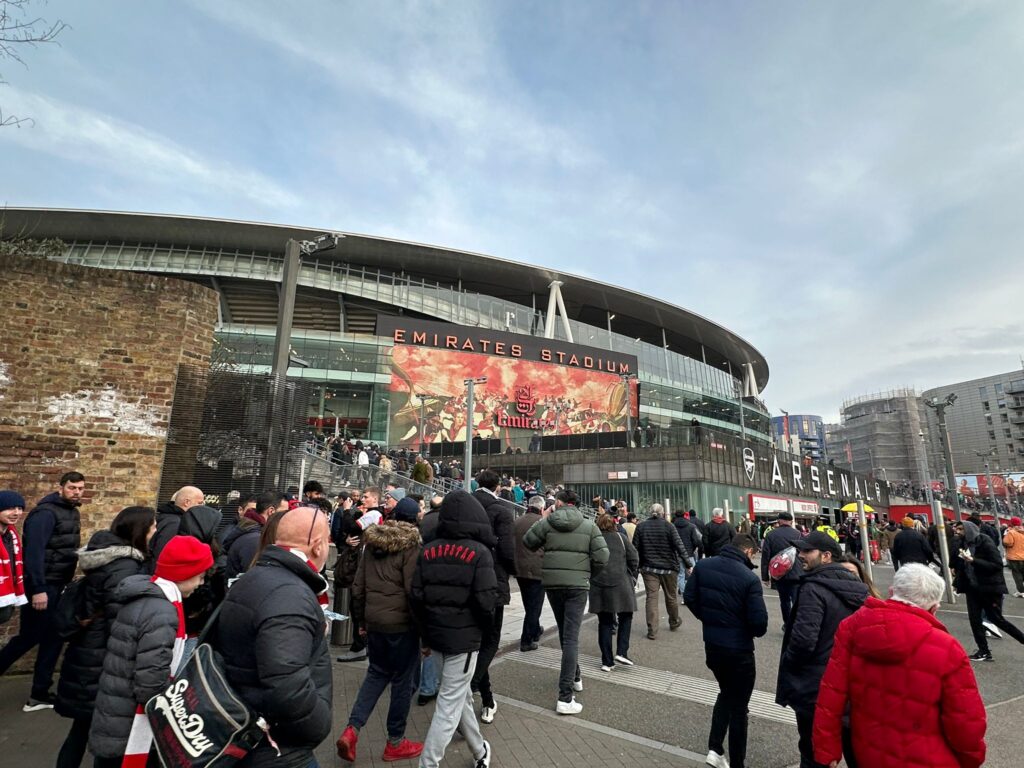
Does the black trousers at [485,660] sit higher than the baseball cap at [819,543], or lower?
lower

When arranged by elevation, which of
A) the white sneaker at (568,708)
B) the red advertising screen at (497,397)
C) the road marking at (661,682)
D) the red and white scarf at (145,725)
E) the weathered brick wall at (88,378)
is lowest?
the road marking at (661,682)

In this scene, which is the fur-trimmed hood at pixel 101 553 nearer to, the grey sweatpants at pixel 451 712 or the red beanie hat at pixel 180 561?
the red beanie hat at pixel 180 561

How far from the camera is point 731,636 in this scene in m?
3.78

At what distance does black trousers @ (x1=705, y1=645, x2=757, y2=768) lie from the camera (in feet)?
11.9

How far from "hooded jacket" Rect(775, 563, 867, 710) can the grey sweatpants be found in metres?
1.95

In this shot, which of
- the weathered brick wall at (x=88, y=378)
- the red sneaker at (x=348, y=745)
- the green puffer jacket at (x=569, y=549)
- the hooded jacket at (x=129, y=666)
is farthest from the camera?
the weathered brick wall at (x=88, y=378)

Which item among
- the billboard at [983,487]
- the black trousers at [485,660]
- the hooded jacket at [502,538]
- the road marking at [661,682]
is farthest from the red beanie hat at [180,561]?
the billboard at [983,487]

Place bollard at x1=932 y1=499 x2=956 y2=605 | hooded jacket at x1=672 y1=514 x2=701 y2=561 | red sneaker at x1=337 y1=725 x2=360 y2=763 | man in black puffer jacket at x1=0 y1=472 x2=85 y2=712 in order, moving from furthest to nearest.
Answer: bollard at x1=932 y1=499 x2=956 y2=605
hooded jacket at x1=672 y1=514 x2=701 y2=561
man in black puffer jacket at x1=0 y1=472 x2=85 y2=712
red sneaker at x1=337 y1=725 x2=360 y2=763

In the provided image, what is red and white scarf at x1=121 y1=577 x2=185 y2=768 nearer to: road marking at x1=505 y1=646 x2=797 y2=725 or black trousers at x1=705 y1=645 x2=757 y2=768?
black trousers at x1=705 y1=645 x2=757 y2=768

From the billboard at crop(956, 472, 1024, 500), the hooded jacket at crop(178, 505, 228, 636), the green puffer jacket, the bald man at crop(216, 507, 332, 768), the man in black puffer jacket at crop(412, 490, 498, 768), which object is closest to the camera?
the bald man at crop(216, 507, 332, 768)

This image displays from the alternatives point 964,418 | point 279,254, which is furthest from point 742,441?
point 964,418

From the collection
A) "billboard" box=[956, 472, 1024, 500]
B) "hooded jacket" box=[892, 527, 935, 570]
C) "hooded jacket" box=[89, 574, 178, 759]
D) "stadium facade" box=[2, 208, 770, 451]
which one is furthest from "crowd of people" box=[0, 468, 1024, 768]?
"billboard" box=[956, 472, 1024, 500]

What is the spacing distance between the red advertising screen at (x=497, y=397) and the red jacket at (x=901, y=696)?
108 ft

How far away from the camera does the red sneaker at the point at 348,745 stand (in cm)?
366
